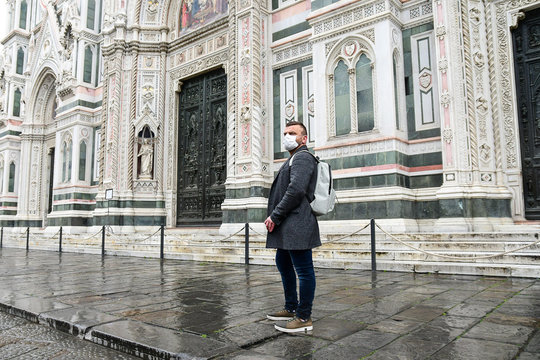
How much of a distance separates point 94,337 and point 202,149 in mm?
11768

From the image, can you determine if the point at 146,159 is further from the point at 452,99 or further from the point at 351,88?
the point at 452,99

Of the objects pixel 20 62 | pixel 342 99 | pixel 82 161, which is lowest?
pixel 82 161

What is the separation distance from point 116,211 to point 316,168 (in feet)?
42.5

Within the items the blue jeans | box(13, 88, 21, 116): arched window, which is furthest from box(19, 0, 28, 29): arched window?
the blue jeans

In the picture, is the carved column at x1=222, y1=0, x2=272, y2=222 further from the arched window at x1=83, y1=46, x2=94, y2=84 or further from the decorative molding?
the arched window at x1=83, y1=46, x2=94, y2=84

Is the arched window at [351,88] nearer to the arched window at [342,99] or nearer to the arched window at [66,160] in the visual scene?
the arched window at [342,99]

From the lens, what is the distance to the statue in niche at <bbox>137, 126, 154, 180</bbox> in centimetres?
1534

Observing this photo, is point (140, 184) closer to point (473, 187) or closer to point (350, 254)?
point (350, 254)

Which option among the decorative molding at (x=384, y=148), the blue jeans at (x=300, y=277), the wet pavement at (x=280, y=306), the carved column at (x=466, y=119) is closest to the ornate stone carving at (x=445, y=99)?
the carved column at (x=466, y=119)

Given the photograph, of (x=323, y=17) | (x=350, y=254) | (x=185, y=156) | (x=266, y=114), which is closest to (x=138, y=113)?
(x=185, y=156)

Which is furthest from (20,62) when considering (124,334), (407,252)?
(124,334)

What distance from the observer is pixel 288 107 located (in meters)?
11.9

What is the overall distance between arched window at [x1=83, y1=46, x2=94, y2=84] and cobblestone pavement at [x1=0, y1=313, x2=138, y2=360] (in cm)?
1645

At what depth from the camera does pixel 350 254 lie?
7.41 metres
